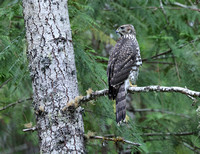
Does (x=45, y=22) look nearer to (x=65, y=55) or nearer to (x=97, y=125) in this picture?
(x=65, y=55)

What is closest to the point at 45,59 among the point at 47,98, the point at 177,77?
the point at 47,98

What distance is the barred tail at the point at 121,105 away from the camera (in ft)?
11.5

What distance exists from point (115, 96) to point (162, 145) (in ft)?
5.34

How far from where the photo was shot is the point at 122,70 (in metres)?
4.05

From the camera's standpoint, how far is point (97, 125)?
12.5 ft

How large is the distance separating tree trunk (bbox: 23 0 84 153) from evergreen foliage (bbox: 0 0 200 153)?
0.68 ft

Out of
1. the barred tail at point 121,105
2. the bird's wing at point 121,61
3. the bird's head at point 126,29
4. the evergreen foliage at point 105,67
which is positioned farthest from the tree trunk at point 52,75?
the bird's head at point 126,29

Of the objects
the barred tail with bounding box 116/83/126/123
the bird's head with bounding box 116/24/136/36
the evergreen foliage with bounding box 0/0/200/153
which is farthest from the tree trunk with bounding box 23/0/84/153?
the bird's head with bounding box 116/24/136/36

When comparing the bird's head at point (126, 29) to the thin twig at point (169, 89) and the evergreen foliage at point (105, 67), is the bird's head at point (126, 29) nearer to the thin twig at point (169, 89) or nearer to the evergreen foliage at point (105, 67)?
the evergreen foliage at point (105, 67)

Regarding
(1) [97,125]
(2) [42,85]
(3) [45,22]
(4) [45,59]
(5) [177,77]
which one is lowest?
(1) [97,125]

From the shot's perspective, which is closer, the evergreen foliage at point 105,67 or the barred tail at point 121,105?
the barred tail at point 121,105

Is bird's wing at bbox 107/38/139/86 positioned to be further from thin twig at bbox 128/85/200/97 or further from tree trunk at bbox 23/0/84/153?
thin twig at bbox 128/85/200/97

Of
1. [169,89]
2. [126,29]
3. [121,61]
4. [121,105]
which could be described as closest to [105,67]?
[126,29]

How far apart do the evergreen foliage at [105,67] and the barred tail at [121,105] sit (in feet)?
0.43
